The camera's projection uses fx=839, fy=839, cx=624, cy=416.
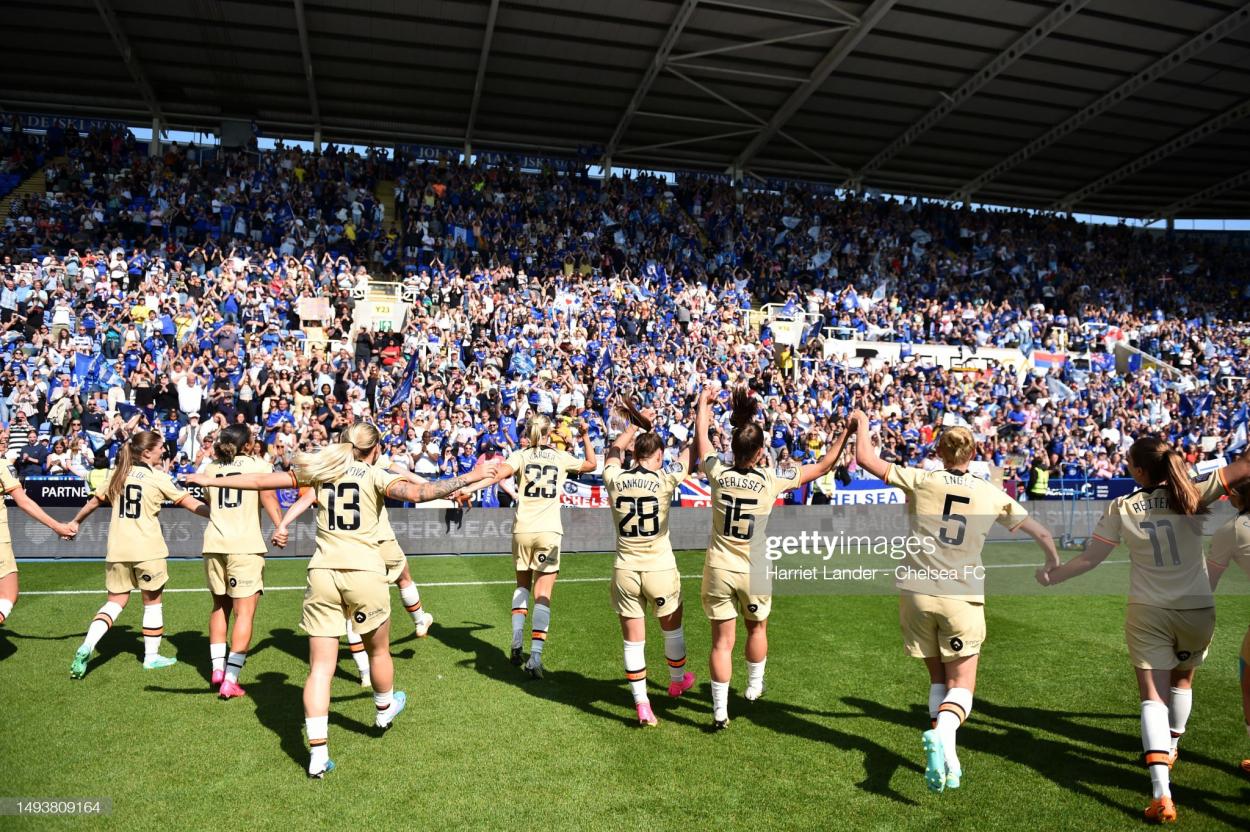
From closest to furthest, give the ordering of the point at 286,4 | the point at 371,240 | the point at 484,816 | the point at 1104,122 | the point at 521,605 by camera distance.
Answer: the point at 484,816 → the point at 521,605 → the point at 286,4 → the point at 371,240 → the point at 1104,122

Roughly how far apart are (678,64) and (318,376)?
15891 mm

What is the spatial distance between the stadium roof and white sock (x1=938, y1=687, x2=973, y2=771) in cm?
2327

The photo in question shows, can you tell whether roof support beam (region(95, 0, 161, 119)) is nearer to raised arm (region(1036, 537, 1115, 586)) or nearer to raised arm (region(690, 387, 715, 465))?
raised arm (region(690, 387, 715, 465))

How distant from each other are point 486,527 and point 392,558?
797cm

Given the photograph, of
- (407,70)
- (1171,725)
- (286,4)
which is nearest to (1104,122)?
(407,70)

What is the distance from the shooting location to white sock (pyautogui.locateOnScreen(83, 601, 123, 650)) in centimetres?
774

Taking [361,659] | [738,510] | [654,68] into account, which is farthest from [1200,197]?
[361,659]

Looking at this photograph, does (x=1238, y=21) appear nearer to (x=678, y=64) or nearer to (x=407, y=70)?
(x=678, y=64)

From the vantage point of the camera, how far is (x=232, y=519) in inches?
302

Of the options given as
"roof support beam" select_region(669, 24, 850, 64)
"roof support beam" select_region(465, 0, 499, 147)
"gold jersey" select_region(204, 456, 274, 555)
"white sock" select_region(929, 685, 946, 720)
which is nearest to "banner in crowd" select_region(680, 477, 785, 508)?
"gold jersey" select_region(204, 456, 274, 555)

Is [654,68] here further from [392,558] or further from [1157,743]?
[1157,743]

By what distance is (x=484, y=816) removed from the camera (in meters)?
4.98

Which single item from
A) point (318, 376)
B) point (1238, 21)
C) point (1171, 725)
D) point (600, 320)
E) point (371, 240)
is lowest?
point (1171, 725)

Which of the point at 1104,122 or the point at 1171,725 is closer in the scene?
the point at 1171,725
